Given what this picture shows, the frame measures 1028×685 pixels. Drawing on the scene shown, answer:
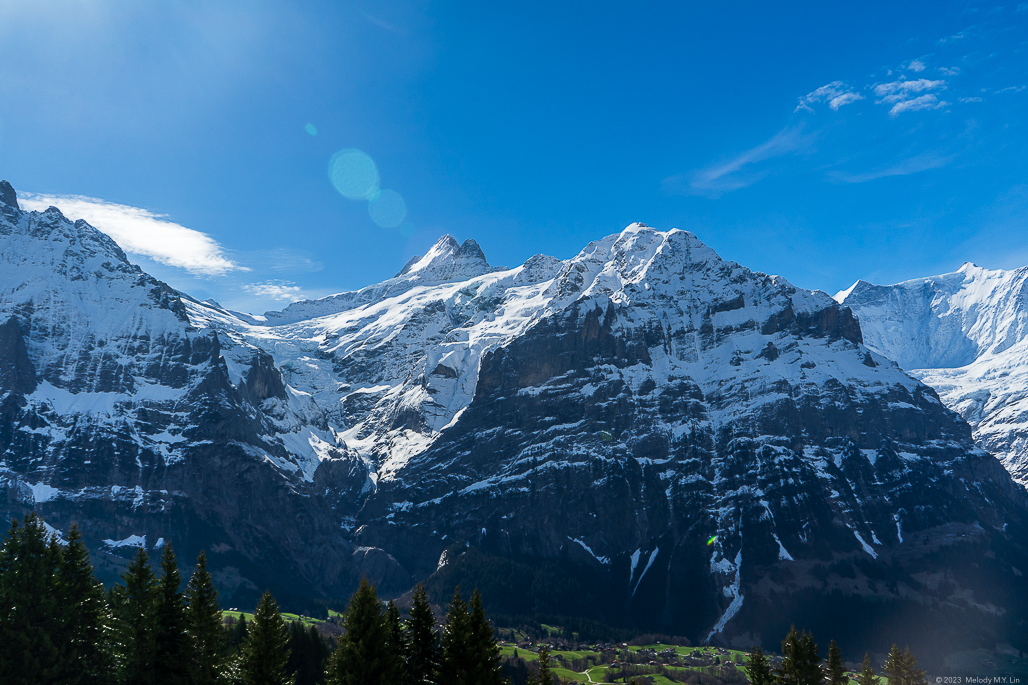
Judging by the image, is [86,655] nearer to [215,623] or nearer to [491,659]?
[215,623]

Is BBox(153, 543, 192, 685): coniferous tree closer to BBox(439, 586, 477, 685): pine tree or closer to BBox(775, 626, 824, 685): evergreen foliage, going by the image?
BBox(439, 586, 477, 685): pine tree

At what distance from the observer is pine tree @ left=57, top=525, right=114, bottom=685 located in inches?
2324

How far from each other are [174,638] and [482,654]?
72.5ft

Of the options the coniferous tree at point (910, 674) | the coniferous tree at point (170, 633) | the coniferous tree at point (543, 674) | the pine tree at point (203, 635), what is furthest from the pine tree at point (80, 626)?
the coniferous tree at point (910, 674)

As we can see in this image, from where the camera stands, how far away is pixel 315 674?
11412cm

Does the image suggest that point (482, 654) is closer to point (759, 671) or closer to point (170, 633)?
point (170, 633)

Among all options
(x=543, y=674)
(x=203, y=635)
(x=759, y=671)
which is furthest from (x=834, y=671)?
(x=203, y=635)

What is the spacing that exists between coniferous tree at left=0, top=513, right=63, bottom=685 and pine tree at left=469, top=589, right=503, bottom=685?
29508 mm

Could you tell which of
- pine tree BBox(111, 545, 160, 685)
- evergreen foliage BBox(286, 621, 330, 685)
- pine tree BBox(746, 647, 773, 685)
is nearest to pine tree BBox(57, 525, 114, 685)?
pine tree BBox(111, 545, 160, 685)

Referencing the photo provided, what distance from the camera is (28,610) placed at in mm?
58031

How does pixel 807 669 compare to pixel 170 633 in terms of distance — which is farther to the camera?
pixel 807 669

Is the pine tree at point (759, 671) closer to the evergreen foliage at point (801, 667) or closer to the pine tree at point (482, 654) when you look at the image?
the evergreen foliage at point (801, 667)

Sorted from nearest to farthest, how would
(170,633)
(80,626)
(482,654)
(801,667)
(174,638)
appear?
(482,654) < (170,633) < (174,638) < (80,626) < (801,667)

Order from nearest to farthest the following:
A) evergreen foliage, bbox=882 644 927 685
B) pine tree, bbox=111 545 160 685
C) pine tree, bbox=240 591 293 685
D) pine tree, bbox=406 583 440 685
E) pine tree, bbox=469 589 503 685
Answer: pine tree, bbox=469 589 503 685
pine tree, bbox=240 591 293 685
pine tree, bbox=111 545 160 685
pine tree, bbox=406 583 440 685
evergreen foliage, bbox=882 644 927 685
